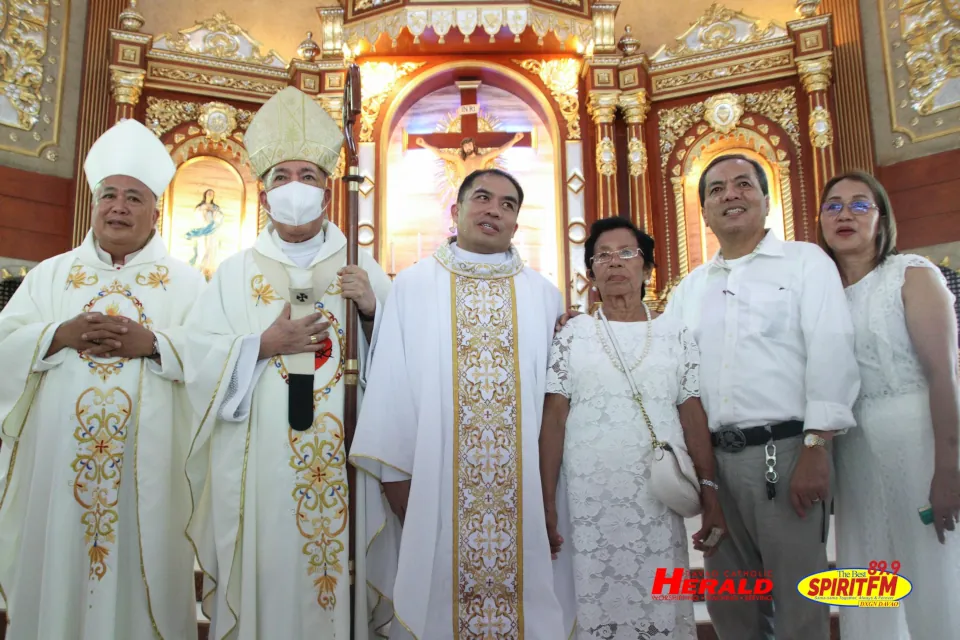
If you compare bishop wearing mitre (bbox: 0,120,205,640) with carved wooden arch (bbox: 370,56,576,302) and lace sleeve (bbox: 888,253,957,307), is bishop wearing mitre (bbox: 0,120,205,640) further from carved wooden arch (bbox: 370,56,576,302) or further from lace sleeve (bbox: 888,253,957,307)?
carved wooden arch (bbox: 370,56,576,302)

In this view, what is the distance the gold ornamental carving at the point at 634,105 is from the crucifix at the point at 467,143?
91cm

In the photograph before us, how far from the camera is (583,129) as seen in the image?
6.76 m

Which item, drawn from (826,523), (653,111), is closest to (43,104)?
(653,111)

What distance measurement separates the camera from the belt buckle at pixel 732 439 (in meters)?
2.37

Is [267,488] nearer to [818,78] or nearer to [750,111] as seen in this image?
[750,111]

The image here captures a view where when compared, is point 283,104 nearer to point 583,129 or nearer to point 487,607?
point 487,607

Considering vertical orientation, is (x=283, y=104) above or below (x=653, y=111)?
below

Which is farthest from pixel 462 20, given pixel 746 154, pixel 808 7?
pixel 808 7

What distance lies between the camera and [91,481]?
8.82 feet

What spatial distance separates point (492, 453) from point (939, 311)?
1.45 meters

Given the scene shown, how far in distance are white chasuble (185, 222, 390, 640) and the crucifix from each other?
4.20 metres

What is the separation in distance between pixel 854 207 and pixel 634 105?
4258 millimetres

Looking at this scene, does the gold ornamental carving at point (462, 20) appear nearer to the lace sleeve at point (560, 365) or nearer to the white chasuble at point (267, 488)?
the white chasuble at point (267, 488)

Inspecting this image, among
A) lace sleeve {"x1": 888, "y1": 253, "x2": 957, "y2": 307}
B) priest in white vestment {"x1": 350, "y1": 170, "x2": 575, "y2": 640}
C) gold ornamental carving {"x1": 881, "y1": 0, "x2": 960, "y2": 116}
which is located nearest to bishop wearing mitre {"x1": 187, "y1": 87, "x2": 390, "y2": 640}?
priest in white vestment {"x1": 350, "y1": 170, "x2": 575, "y2": 640}
